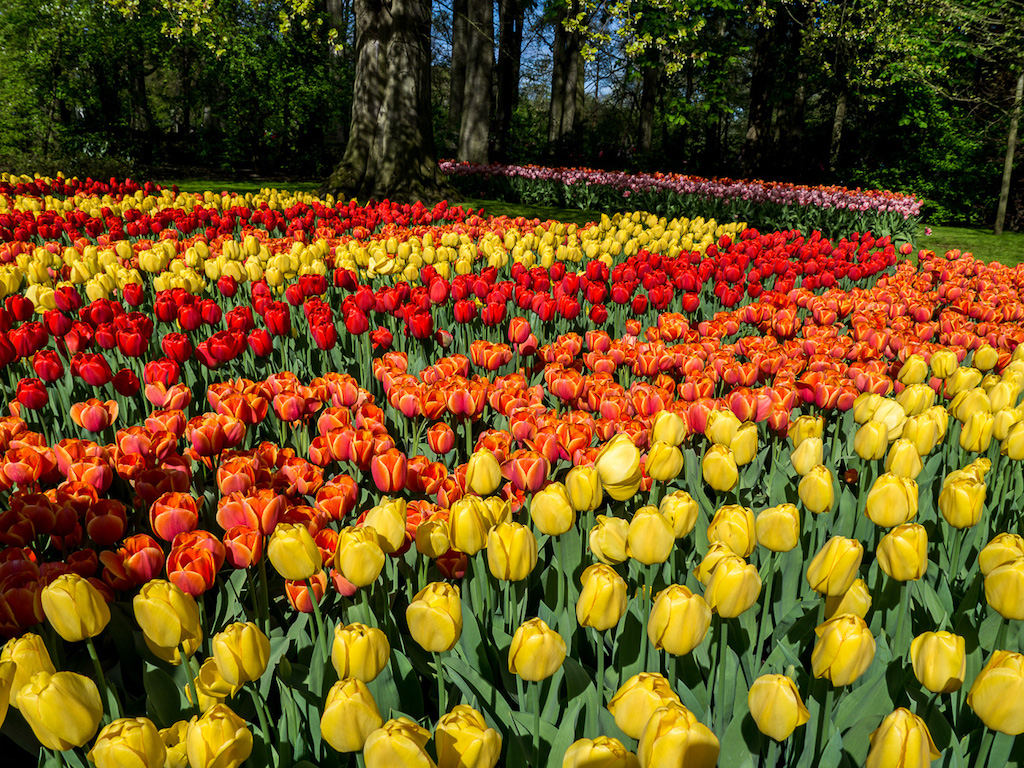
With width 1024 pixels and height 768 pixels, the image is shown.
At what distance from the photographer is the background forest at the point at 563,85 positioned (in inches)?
601

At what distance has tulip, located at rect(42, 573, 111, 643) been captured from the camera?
4.18ft

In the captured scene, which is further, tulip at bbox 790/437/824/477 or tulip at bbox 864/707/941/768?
tulip at bbox 790/437/824/477

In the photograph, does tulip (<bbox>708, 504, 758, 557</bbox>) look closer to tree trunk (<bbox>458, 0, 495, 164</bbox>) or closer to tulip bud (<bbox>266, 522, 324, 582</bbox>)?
tulip bud (<bbox>266, 522, 324, 582</bbox>)

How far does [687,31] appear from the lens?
49.4 feet

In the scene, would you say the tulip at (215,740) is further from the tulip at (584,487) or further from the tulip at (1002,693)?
Answer: the tulip at (1002,693)

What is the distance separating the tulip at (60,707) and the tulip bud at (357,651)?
0.38m

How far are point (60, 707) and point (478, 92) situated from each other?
18.6 m

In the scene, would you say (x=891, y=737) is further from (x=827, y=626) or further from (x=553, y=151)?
(x=553, y=151)

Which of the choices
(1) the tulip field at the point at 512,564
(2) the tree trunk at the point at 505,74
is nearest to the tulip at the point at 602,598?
(1) the tulip field at the point at 512,564

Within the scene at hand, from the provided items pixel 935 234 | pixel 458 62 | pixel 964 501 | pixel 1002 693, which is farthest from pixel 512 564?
pixel 458 62

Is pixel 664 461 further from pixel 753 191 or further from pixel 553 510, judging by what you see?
pixel 753 191

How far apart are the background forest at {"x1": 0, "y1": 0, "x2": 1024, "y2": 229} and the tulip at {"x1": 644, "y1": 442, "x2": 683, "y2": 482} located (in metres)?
12.5

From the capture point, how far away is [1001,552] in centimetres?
144

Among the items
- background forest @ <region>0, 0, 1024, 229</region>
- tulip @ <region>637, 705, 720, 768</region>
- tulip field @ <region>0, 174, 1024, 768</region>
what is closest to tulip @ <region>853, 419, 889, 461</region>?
tulip field @ <region>0, 174, 1024, 768</region>
